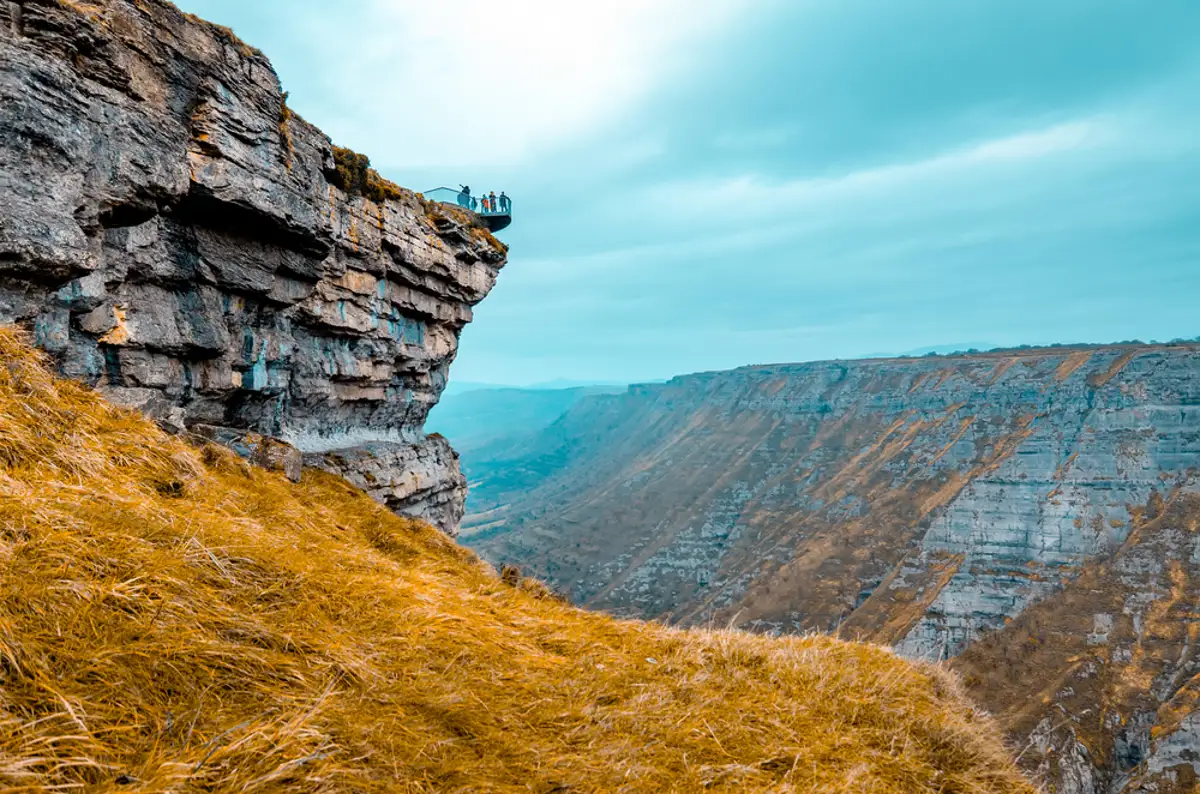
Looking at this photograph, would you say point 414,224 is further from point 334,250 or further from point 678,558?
point 678,558

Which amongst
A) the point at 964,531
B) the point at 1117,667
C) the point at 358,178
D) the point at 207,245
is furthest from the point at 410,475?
the point at 964,531

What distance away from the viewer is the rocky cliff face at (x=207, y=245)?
8.11 meters

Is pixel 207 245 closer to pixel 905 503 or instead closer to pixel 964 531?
pixel 964 531

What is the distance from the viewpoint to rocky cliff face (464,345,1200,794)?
6431cm

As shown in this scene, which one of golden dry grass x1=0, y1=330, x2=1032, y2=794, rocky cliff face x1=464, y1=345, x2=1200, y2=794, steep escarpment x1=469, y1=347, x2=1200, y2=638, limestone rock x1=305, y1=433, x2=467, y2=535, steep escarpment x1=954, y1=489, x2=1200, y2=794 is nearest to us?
golden dry grass x1=0, y1=330, x2=1032, y2=794

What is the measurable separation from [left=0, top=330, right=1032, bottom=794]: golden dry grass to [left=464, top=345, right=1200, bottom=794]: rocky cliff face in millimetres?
31293

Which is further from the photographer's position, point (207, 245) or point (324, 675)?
point (207, 245)

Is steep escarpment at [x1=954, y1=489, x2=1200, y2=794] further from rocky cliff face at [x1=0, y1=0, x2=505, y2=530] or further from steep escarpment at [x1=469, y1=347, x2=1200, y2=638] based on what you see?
rocky cliff face at [x1=0, y1=0, x2=505, y2=530]

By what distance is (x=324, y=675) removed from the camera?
4.53m

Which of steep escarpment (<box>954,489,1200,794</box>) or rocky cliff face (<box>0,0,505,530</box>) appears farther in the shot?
steep escarpment (<box>954,489,1200,794</box>)

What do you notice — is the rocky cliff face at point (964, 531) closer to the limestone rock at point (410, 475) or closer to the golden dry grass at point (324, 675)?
the limestone rock at point (410, 475)

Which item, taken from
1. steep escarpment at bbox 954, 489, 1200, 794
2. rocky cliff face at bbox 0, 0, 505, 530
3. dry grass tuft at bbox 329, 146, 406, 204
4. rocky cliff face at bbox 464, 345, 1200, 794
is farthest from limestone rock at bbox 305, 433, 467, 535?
steep escarpment at bbox 954, 489, 1200, 794

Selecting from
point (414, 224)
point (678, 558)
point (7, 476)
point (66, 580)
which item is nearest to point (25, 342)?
point (7, 476)

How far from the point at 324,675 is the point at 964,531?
111022mm
